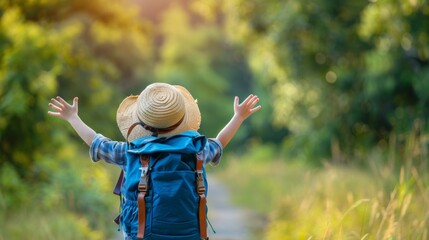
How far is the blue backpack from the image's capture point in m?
4.59

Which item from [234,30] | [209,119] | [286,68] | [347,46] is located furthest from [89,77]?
[209,119]

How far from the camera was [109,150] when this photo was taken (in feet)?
16.1

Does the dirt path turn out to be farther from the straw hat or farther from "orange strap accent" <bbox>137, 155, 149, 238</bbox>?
"orange strap accent" <bbox>137, 155, 149, 238</bbox>

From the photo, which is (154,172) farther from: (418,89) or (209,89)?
(209,89)

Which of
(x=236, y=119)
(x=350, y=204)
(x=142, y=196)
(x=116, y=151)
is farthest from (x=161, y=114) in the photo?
(x=350, y=204)

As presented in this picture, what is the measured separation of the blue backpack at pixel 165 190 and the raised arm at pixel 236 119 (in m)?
0.39

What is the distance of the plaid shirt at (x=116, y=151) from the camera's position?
4.88 meters

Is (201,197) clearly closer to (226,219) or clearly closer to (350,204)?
(350,204)

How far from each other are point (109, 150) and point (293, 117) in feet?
46.7

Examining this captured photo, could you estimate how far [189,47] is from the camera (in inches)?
2003

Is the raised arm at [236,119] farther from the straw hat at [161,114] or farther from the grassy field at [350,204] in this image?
the grassy field at [350,204]

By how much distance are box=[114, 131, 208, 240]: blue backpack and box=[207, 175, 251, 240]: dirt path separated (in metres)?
6.08

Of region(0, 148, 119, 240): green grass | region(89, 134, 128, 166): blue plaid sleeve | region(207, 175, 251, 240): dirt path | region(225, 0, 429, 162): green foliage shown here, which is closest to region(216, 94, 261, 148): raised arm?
region(89, 134, 128, 166): blue plaid sleeve

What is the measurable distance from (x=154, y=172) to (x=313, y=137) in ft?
42.2
